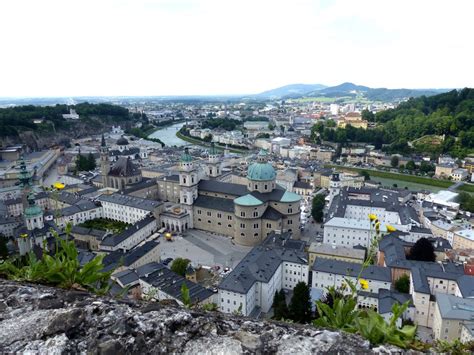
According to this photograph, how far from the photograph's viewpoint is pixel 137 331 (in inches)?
100

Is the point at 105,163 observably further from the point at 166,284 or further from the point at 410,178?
the point at 410,178

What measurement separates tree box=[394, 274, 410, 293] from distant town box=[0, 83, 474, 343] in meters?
0.07

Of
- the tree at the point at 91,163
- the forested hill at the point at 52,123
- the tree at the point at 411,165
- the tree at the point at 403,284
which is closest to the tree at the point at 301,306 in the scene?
the tree at the point at 403,284

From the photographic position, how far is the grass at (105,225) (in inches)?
1141

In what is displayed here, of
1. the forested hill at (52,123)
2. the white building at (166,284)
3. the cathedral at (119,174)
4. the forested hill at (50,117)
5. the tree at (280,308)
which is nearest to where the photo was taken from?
the tree at (280,308)

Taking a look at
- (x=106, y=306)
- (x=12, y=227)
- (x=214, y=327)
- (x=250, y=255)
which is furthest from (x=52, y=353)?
(x=12, y=227)

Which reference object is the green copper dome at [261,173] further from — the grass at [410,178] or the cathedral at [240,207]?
the grass at [410,178]

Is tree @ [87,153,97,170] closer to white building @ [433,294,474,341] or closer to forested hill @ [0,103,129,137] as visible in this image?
forested hill @ [0,103,129,137]

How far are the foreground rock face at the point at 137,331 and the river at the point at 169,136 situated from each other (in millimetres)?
73894

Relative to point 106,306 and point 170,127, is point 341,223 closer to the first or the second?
point 106,306

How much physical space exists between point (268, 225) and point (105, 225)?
45.3 feet

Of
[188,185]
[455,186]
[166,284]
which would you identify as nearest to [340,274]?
[166,284]

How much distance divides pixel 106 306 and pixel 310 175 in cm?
4238

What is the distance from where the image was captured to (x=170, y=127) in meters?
110
